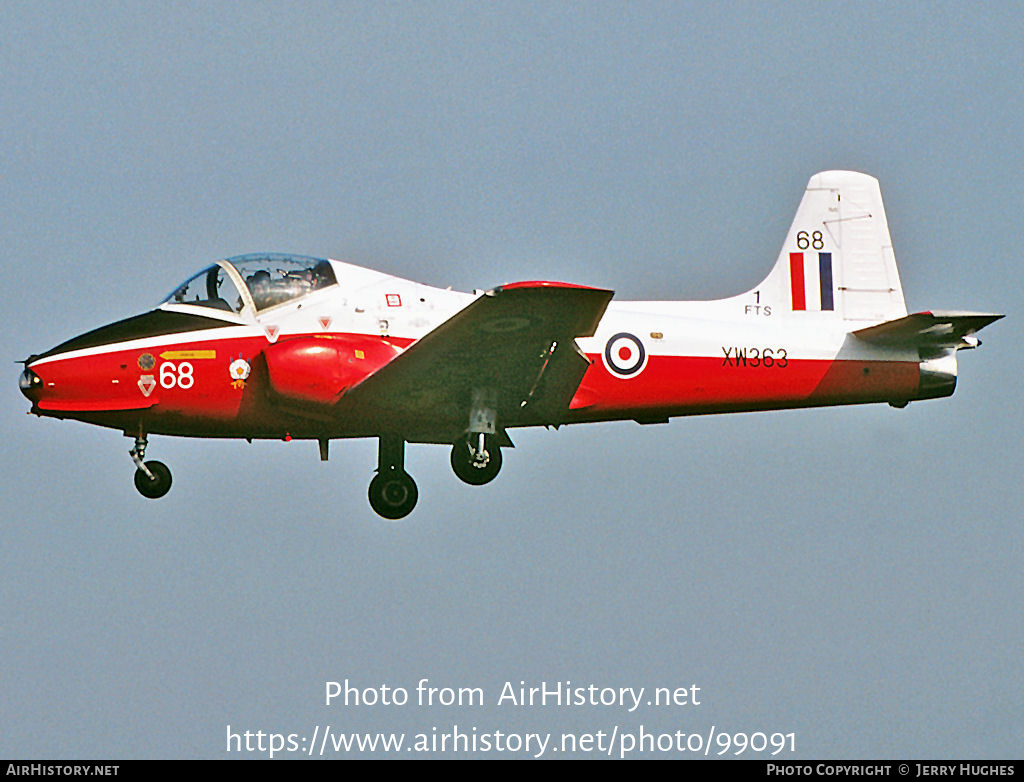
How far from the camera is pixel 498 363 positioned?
17734mm

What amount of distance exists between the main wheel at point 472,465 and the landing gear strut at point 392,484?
76cm

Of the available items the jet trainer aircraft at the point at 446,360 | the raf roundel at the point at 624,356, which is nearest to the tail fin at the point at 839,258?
the jet trainer aircraft at the point at 446,360

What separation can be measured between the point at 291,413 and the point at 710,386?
5.11 meters

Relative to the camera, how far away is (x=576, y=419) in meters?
19.0

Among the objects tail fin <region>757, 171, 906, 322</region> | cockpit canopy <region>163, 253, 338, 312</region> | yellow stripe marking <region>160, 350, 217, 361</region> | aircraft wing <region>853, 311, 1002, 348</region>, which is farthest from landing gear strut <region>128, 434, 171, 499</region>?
aircraft wing <region>853, 311, 1002, 348</region>

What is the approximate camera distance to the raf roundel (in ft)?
62.1

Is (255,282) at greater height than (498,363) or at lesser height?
greater

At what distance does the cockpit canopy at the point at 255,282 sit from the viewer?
60.2 ft

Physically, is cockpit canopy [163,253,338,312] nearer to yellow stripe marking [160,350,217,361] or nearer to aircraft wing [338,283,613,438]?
yellow stripe marking [160,350,217,361]

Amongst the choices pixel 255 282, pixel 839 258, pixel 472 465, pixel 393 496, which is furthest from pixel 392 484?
pixel 839 258

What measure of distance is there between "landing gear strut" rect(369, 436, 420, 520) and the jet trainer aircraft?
24 mm

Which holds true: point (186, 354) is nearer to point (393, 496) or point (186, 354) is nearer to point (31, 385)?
point (31, 385)

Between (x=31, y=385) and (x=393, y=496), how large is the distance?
4418 mm

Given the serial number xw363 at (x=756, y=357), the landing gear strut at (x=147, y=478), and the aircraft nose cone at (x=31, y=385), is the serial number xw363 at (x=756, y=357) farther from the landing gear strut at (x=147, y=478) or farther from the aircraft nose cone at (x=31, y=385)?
the aircraft nose cone at (x=31, y=385)
